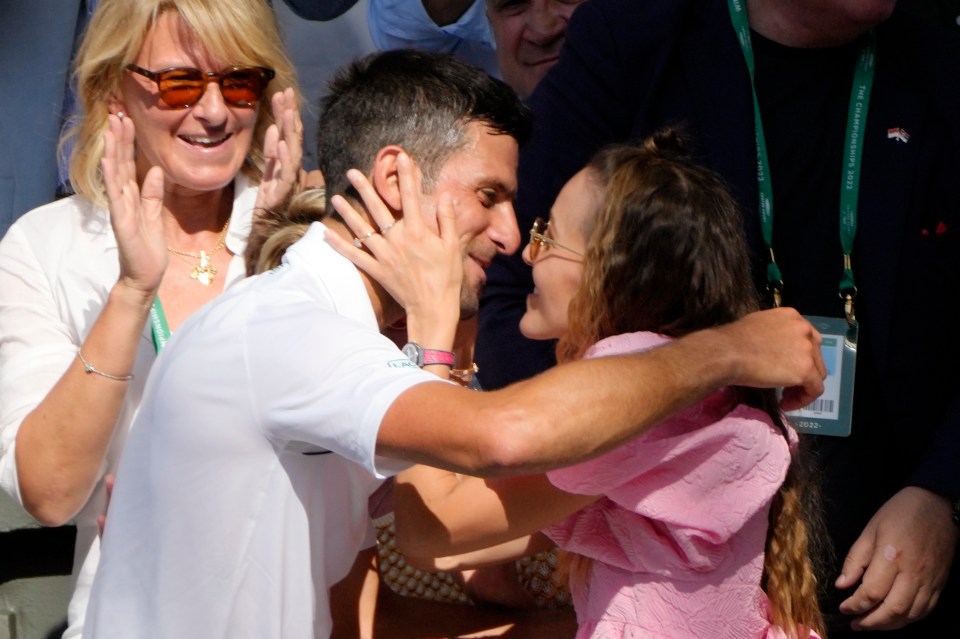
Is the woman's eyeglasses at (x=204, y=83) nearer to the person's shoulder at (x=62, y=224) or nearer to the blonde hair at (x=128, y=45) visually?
the blonde hair at (x=128, y=45)

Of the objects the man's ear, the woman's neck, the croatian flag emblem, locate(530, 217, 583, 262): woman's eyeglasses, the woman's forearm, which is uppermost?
the croatian flag emblem

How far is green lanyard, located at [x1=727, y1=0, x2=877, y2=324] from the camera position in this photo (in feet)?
9.96

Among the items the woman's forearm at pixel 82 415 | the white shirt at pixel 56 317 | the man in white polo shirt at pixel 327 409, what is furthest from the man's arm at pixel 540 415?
the white shirt at pixel 56 317

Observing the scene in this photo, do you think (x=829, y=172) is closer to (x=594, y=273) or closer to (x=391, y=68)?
(x=594, y=273)

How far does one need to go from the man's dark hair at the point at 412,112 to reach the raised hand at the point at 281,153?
14.2 inches

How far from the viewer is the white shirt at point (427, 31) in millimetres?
4363

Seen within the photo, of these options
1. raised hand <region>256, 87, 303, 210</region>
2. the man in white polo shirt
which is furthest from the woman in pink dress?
raised hand <region>256, 87, 303, 210</region>

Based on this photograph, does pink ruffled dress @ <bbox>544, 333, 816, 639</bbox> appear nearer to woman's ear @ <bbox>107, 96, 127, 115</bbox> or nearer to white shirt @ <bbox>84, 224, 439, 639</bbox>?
white shirt @ <bbox>84, 224, 439, 639</bbox>

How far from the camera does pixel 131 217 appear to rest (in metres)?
2.74

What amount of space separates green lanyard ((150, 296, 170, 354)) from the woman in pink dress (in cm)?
84

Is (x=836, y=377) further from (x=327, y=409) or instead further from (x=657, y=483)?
(x=327, y=409)

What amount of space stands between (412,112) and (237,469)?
2.67ft

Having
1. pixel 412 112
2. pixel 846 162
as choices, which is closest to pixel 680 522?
pixel 412 112

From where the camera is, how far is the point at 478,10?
4426 mm
